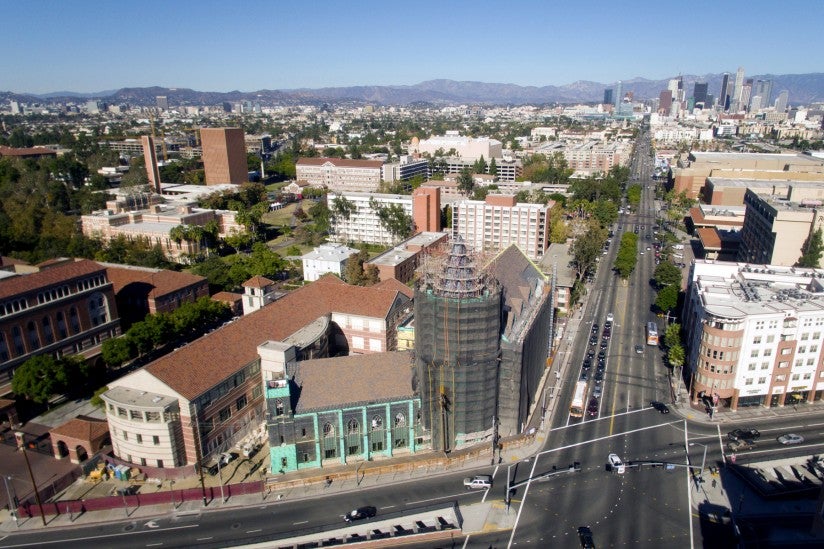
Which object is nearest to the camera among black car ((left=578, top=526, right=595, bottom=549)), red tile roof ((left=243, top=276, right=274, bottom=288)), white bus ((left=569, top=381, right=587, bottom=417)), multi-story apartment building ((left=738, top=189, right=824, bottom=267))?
black car ((left=578, top=526, right=595, bottom=549))

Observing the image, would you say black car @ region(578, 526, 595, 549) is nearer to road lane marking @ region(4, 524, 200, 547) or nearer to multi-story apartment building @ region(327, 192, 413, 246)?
road lane marking @ region(4, 524, 200, 547)

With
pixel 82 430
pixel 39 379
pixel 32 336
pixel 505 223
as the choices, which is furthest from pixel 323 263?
pixel 82 430

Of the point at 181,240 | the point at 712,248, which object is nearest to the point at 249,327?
the point at 181,240

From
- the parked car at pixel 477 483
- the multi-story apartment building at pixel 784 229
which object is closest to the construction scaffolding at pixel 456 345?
the parked car at pixel 477 483

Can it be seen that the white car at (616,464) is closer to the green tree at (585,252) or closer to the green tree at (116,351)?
the green tree at (585,252)

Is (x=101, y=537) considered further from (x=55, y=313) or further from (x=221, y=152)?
(x=221, y=152)

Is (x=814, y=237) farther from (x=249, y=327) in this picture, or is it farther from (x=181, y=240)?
(x=181, y=240)

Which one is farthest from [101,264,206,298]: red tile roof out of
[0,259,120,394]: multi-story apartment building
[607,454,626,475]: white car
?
[607,454,626,475]: white car
